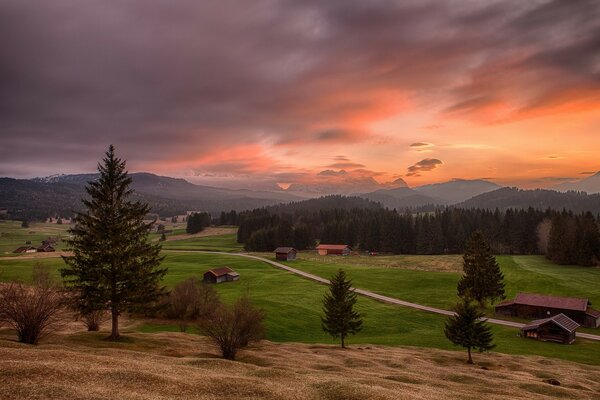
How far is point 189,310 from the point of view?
201ft

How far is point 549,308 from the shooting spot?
74.1m

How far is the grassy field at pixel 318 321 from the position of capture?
5884cm

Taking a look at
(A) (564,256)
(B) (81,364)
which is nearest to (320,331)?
(B) (81,364)

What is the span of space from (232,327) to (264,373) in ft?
32.2

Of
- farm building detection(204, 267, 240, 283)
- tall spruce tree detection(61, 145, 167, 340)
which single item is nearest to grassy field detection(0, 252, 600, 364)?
farm building detection(204, 267, 240, 283)

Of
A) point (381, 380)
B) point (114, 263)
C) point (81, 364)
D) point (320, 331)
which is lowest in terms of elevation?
point (320, 331)

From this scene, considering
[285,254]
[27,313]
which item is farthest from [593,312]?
[285,254]

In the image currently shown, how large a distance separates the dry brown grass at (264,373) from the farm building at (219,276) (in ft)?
157

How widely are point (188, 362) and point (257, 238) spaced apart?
143206 millimetres

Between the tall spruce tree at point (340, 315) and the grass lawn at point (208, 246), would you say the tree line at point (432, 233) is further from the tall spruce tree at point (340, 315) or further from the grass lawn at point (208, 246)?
the tall spruce tree at point (340, 315)

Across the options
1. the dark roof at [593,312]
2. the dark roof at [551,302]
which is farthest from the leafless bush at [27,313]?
the dark roof at [593,312]

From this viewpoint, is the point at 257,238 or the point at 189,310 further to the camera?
the point at 257,238

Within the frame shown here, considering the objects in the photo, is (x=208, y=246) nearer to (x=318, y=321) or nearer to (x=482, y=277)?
(x=318, y=321)

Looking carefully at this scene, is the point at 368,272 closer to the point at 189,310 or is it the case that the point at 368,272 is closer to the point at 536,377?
the point at 189,310
